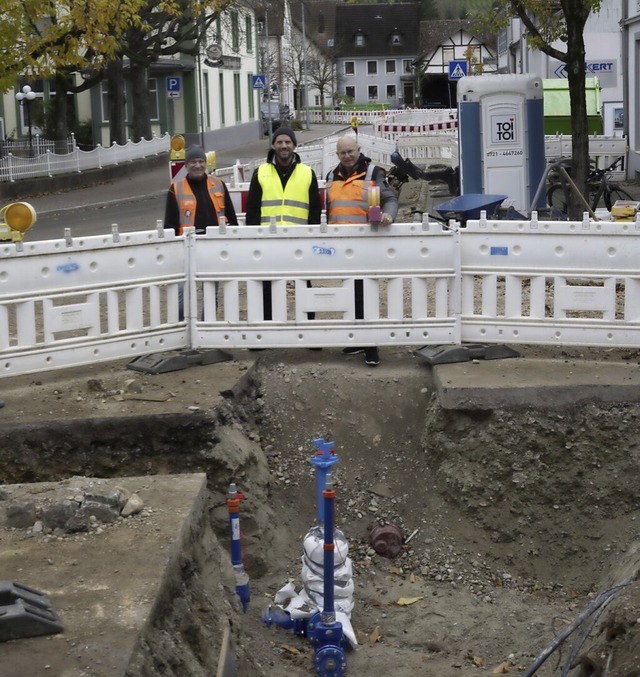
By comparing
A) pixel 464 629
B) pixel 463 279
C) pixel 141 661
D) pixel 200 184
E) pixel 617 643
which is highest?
pixel 200 184

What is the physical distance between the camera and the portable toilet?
17.5 metres

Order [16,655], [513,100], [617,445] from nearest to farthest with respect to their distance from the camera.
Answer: [16,655], [617,445], [513,100]

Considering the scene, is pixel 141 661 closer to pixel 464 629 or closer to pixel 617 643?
pixel 617 643

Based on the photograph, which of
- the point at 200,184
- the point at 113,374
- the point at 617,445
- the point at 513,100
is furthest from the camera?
the point at 513,100

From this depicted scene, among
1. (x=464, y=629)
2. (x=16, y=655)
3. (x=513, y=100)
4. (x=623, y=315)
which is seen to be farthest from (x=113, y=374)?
(x=513, y=100)

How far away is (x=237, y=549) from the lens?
21.9ft

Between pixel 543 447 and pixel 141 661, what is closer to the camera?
pixel 141 661

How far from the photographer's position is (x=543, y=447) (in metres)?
7.92

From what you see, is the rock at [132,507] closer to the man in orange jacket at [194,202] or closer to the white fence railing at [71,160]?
the man in orange jacket at [194,202]

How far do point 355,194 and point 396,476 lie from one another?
2288 mm

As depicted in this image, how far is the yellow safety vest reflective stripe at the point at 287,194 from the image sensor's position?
9297mm

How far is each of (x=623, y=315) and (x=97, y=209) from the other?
64.6 ft

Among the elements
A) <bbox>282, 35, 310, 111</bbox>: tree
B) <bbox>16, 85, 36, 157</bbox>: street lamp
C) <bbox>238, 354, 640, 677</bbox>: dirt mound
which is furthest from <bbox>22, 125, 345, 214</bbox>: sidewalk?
<bbox>282, 35, 310, 111</bbox>: tree

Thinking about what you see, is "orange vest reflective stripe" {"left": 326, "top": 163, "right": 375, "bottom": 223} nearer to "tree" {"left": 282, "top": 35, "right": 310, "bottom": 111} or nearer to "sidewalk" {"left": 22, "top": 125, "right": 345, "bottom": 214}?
"sidewalk" {"left": 22, "top": 125, "right": 345, "bottom": 214}
